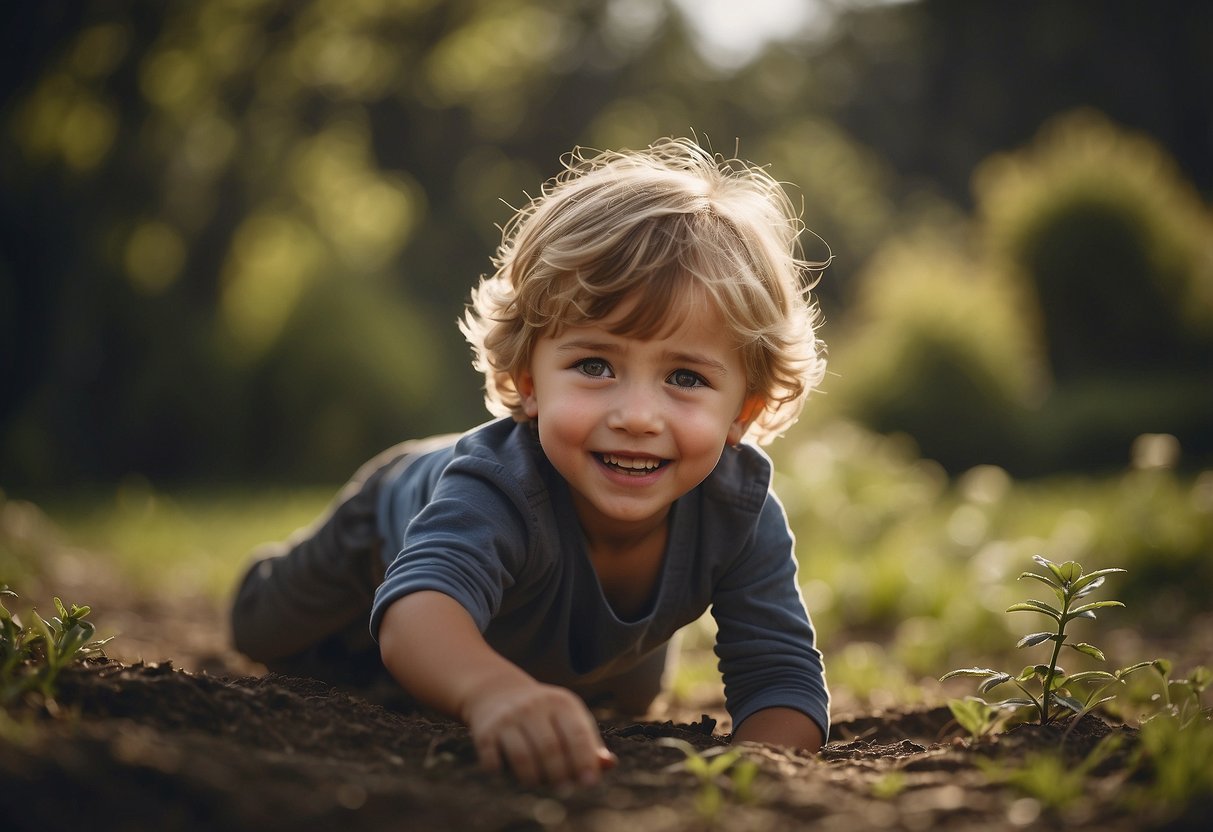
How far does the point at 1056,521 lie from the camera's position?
18.7ft

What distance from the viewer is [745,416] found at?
244 cm

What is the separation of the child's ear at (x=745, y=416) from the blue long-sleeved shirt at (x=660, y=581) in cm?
6

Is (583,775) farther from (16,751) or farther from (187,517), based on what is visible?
(187,517)

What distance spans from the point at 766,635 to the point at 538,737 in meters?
0.95

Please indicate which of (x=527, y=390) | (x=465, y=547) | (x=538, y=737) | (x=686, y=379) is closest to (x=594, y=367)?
(x=686, y=379)

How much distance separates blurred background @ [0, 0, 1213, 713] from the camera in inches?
215

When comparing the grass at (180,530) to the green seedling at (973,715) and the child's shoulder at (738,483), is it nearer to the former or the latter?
the child's shoulder at (738,483)

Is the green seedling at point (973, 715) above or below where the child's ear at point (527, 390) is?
below

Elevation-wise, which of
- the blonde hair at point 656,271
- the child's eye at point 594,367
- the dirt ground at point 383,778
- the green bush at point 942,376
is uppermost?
the green bush at point 942,376

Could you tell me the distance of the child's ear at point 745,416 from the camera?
241 cm

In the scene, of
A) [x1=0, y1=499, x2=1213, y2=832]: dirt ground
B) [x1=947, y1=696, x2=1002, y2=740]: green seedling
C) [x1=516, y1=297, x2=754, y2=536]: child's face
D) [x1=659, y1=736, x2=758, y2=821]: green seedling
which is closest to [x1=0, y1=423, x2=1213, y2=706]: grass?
[x1=947, y1=696, x2=1002, y2=740]: green seedling

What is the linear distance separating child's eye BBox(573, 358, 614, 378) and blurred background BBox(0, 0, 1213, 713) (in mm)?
1701

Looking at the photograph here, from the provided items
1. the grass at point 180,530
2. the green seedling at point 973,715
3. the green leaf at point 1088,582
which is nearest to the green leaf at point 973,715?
the green seedling at point 973,715

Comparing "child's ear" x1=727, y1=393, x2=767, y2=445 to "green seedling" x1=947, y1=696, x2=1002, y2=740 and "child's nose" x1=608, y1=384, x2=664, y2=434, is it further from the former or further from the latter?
"green seedling" x1=947, y1=696, x2=1002, y2=740
